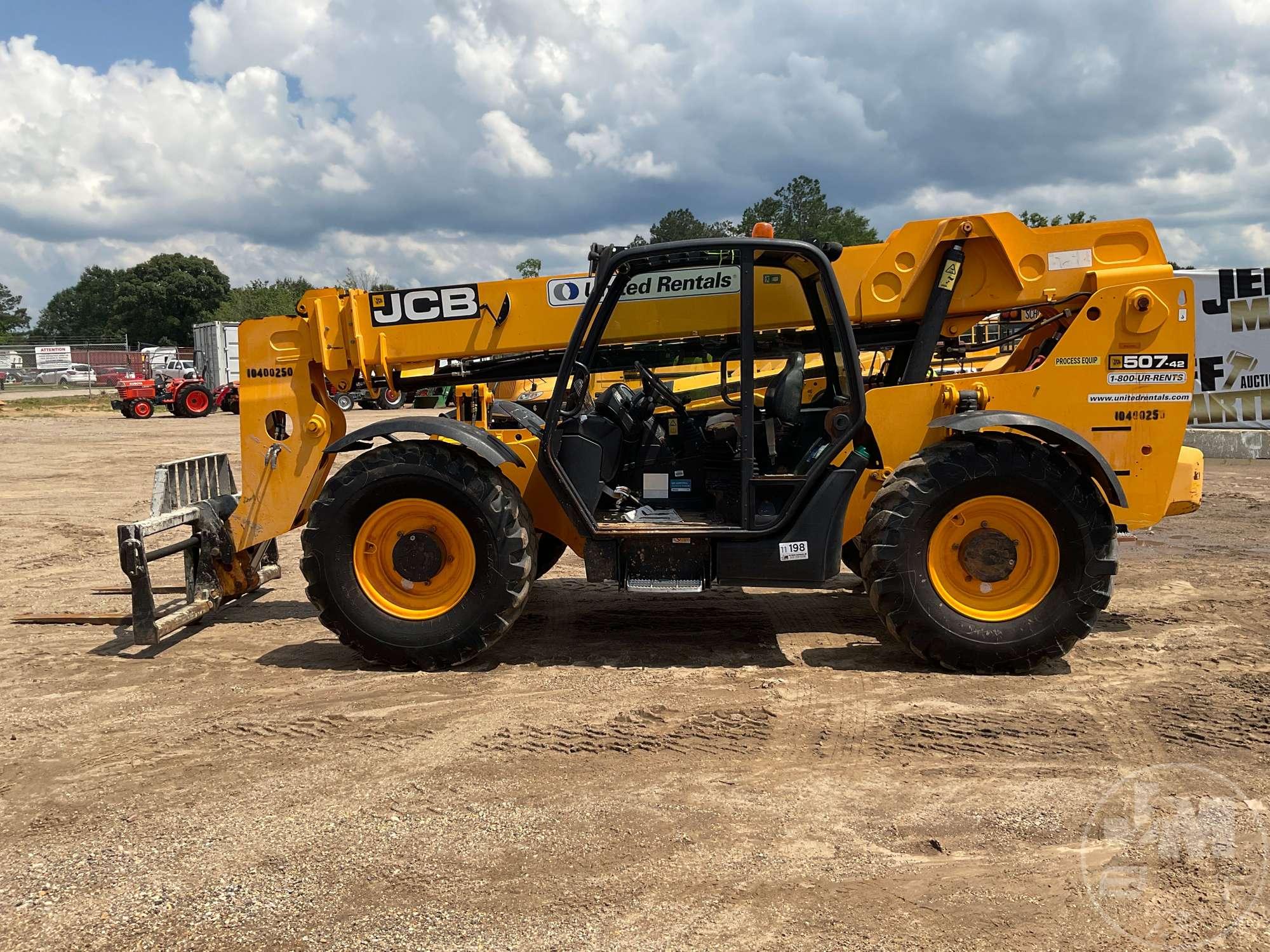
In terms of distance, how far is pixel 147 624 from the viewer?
552 cm

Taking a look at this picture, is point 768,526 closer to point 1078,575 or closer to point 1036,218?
point 1078,575

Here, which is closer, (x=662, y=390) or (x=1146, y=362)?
(x=1146, y=362)

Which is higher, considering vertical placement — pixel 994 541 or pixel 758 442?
pixel 758 442

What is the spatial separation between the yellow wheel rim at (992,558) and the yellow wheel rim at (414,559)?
2.62 m

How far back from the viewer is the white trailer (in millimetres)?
37250

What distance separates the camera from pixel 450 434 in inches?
204

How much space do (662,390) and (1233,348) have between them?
14239mm

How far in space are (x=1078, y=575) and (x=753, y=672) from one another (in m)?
1.79

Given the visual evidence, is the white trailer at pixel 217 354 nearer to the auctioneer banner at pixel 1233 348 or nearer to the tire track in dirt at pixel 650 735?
the auctioneer banner at pixel 1233 348

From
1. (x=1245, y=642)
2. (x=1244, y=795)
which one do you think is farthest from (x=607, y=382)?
(x=1245, y=642)

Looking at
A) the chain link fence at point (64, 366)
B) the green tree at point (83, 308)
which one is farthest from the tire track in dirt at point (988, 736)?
the green tree at point (83, 308)

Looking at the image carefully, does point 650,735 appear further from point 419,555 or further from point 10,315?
point 10,315

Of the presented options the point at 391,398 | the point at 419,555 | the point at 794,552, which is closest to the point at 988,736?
the point at 794,552

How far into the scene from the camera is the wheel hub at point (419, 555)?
17.3 ft
